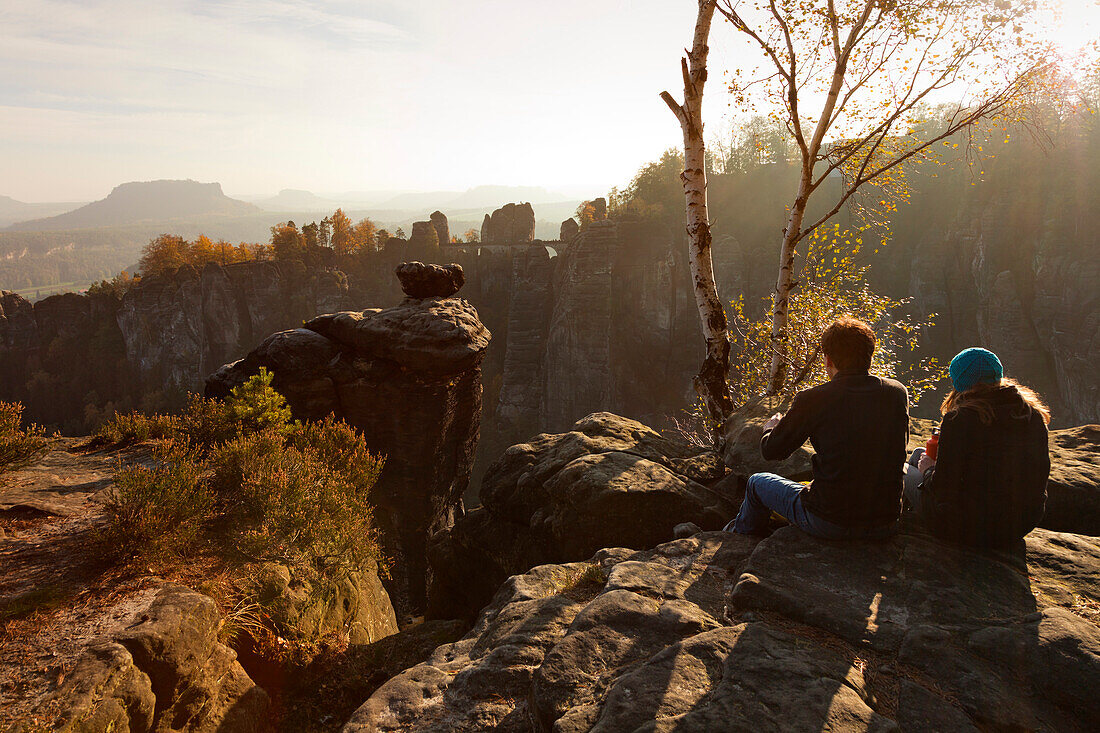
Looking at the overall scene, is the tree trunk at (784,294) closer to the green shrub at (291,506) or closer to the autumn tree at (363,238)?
the green shrub at (291,506)

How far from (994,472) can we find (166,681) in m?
7.38

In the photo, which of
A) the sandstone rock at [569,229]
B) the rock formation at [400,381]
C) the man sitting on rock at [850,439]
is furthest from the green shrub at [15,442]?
the sandstone rock at [569,229]

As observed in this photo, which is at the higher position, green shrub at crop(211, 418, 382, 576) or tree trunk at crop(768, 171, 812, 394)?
tree trunk at crop(768, 171, 812, 394)

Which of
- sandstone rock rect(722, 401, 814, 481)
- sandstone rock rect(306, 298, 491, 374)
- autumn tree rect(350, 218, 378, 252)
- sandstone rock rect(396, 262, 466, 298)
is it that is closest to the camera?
sandstone rock rect(722, 401, 814, 481)

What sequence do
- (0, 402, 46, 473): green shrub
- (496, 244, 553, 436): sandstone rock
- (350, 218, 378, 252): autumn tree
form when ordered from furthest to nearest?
(350, 218, 378, 252): autumn tree
(496, 244, 553, 436): sandstone rock
(0, 402, 46, 473): green shrub

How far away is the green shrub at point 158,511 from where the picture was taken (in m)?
5.77

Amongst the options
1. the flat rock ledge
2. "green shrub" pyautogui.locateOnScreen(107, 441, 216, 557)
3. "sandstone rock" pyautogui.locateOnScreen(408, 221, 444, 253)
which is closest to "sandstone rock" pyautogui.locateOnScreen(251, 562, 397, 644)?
"green shrub" pyautogui.locateOnScreen(107, 441, 216, 557)

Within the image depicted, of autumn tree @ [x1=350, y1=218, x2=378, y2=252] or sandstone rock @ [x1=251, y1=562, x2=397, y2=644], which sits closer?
sandstone rock @ [x1=251, y1=562, x2=397, y2=644]

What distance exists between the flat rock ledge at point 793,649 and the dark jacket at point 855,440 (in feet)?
1.46

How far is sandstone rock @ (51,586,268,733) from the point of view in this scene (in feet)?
13.1

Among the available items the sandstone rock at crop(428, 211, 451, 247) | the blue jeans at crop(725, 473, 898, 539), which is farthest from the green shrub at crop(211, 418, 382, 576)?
the sandstone rock at crop(428, 211, 451, 247)

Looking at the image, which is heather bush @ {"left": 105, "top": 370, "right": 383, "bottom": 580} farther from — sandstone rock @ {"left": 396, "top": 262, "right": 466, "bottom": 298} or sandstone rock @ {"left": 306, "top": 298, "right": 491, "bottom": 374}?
sandstone rock @ {"left": 396, "top": 262, "right": 466, "bottom": 298}

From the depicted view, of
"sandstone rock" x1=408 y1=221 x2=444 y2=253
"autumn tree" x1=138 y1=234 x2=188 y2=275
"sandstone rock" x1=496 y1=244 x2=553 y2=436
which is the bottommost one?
"sandstone rock" x1=496 y1=244 x2=553 y2=436

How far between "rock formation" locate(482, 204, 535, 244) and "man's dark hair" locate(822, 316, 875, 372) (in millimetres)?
73737
